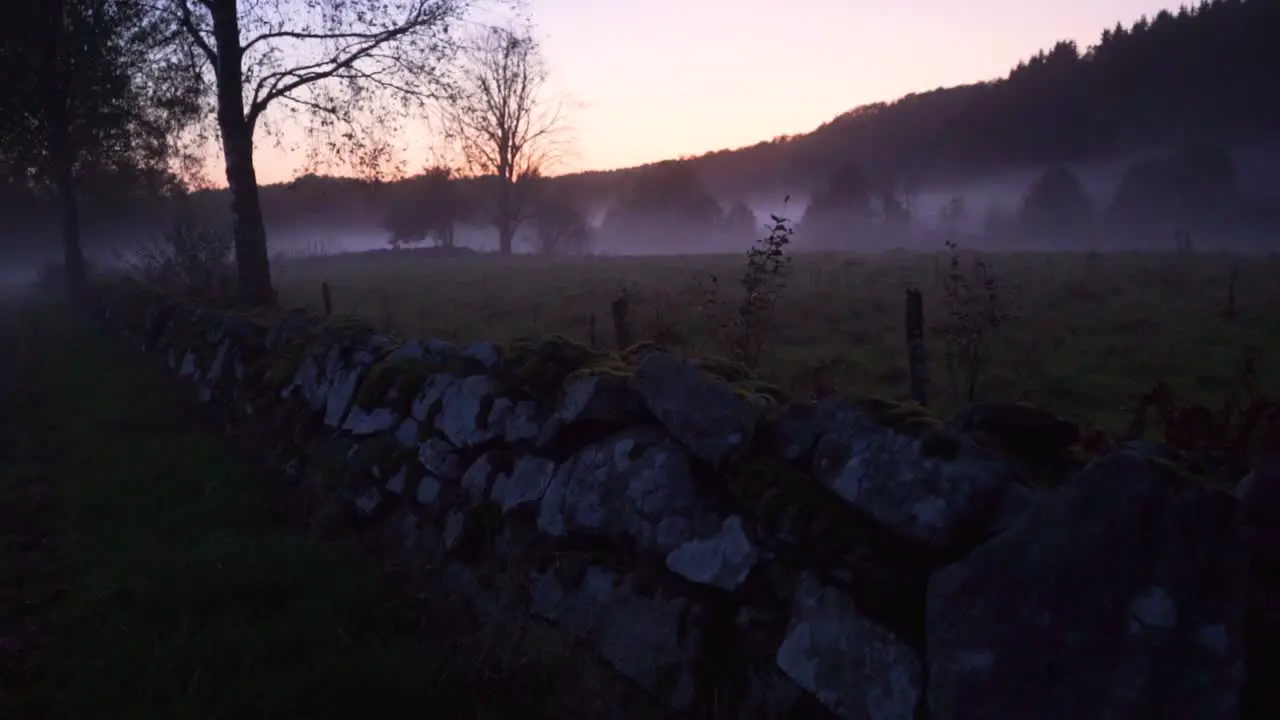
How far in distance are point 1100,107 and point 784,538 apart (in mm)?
84123

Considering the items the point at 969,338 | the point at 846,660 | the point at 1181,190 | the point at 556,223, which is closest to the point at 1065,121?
the point at 1181,190

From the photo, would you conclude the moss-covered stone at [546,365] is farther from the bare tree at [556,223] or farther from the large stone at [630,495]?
the bare tree at [556,223]

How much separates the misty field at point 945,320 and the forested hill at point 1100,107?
5014 cm

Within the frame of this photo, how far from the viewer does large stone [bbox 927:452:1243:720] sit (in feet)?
7.14

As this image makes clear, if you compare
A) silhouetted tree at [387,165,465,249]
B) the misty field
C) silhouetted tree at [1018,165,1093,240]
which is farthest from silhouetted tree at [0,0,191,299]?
silhouetted tree at [1018,165,1093,240]

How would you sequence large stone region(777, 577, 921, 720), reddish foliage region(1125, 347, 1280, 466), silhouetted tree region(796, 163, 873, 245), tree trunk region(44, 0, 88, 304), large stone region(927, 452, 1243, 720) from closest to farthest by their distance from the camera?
large stone region(927, 452, 1243, 720), large stone region(777, 577, 921, 720), reddish foliage region(1125, 347, 1280, 466), tree trunk region(44, 0, 88, 304), silhouetted tree region(796, 163, 873, 245)

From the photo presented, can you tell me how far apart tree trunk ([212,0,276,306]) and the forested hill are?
2624 inches

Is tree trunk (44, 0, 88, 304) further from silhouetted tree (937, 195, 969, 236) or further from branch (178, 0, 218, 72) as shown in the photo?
silhouetted tree (937, 195, 969, 236)

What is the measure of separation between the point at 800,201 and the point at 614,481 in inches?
4315

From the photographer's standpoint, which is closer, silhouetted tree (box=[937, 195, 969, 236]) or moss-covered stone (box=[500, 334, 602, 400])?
moss-covered stone (box=[500, 334, 602, 400])

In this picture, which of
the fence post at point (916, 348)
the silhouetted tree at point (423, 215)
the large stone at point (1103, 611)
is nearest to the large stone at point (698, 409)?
the large stone at point (1103, 611)

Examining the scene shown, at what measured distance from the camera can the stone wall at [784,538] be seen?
2270mm

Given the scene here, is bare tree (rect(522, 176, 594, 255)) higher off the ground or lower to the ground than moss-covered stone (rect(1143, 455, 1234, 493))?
higher

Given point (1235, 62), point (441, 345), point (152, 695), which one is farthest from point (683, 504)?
point (1235, 62)
